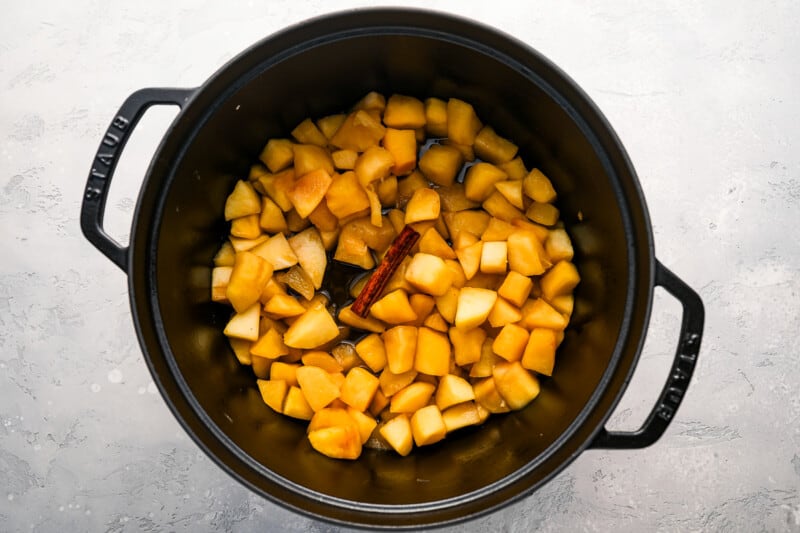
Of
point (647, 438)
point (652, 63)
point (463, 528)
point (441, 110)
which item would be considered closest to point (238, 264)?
point (441, 110)

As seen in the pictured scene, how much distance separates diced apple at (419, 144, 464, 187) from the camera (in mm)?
1582

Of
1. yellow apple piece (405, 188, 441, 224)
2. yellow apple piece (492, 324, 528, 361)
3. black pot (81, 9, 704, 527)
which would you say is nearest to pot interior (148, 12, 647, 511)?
black pot (81, 9, 704, 527)

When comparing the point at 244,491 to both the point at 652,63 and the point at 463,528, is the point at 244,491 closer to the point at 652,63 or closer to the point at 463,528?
the point at 463,528

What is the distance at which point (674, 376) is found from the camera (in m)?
1.25

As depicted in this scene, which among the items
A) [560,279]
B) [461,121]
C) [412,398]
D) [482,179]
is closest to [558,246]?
[560,279]

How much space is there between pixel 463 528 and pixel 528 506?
157 millimetres

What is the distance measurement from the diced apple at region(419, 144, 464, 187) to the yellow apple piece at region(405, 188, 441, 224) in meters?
0.05

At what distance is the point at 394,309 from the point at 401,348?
0.08m

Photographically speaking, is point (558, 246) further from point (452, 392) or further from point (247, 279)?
point (247, 279)

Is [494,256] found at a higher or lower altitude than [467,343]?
higher

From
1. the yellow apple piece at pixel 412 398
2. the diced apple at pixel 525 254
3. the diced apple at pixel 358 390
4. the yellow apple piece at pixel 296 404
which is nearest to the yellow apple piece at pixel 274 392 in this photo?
the yellow apple piece at pixel 296 404

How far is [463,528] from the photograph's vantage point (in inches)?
64.1

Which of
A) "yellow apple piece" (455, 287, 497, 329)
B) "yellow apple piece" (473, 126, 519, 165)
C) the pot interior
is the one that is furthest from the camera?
"yellow apple piece" (473, 126, 519, 165)

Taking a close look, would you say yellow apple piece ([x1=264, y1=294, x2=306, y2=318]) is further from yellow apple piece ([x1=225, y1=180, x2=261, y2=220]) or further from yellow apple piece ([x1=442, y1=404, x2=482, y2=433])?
yellow apple piece ([x1=442, y1=404, x2=482, y2=433])
